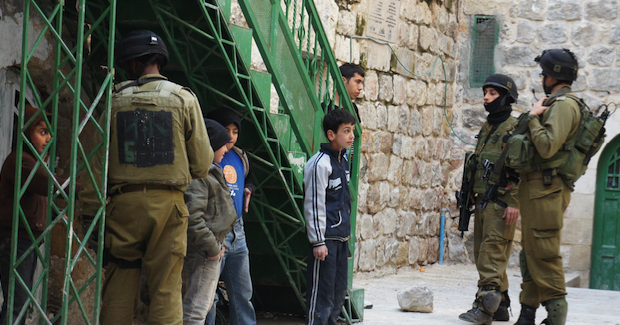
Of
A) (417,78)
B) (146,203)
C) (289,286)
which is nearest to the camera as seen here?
(146,203)

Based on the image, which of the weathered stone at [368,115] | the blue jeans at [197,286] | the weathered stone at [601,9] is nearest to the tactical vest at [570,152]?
the blue jeans at [197,286]

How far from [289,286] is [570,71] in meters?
2.60

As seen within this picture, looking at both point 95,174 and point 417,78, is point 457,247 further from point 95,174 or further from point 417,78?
point 95,174

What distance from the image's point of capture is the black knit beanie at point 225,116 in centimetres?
428

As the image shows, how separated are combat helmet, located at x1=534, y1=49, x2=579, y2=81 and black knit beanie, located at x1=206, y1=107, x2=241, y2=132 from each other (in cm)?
227

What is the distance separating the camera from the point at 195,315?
13.3ft

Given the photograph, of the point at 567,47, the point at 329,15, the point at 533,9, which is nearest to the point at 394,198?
the point at 329,15

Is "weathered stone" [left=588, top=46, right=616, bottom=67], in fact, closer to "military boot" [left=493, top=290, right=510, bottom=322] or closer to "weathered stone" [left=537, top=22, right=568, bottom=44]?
"weathered stone" [left=537, top=22, right=568, bottom=44]

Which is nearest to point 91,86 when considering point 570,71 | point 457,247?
point 570,71

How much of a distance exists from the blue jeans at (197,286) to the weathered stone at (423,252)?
577 cm

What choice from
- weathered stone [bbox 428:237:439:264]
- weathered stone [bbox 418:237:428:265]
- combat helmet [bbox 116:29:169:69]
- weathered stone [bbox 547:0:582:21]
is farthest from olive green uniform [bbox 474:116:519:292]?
weathered stone [bbox 547:0:582:21]

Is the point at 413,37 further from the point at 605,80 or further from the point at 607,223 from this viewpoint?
the point at 607,223

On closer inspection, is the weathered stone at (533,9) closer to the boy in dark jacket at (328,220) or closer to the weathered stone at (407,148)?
the weathered stone at (407,148)

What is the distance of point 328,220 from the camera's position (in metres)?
4.67
